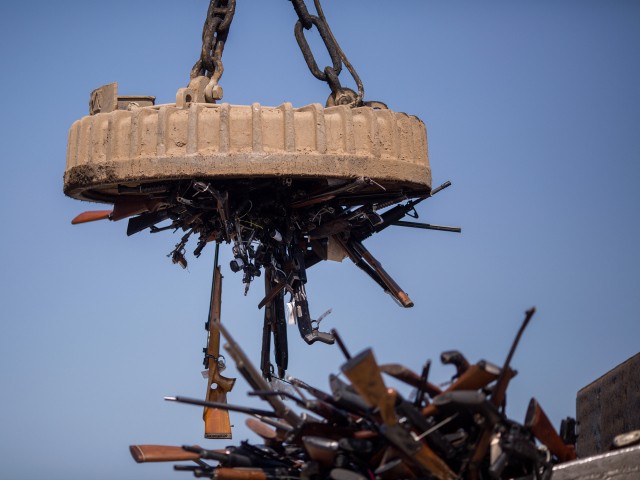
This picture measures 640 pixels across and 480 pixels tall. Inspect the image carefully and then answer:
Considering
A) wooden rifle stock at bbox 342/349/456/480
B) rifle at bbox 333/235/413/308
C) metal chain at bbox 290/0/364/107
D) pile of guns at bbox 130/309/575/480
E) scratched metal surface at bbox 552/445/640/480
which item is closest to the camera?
wooden rifle stock at bbox 342/349/456/480

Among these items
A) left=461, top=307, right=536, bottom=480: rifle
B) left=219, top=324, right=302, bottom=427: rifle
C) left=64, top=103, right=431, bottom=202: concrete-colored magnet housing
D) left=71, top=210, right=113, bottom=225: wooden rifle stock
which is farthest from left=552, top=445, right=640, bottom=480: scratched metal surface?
left=71, top=210, right=113, bottom=225: wooden rifle stock

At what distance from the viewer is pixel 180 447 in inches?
207

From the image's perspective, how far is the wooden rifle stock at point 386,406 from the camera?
14.0ft

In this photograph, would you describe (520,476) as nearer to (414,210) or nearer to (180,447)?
(180,447)

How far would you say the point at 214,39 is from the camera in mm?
10828

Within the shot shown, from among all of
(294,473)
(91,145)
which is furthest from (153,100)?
(294,473)

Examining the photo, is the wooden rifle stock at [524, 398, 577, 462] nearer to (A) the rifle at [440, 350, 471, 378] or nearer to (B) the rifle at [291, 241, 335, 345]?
(A) the rifle at [440, 350, 471, 378]

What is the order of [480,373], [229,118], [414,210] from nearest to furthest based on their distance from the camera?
1. [480,373]
2. [229,118]
3. [414,210]

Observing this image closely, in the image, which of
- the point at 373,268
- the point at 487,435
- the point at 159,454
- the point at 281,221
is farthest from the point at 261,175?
the point at 487,435

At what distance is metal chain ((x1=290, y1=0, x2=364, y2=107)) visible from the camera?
10.6 metres

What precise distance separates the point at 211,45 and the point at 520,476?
6.67 m

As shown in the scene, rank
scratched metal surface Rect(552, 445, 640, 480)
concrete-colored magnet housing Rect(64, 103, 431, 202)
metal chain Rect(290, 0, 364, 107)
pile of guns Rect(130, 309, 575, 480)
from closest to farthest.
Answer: pile of guns Rect(130, 309, 575, 480), scratched metal surface Rect(552, 445, 640, 480), concrete-colored magnet housing Rect(64, 103, 431, 202), metal chain Rect(290, 0, 364, 107)

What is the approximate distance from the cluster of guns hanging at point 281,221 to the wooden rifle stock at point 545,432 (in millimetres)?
5150

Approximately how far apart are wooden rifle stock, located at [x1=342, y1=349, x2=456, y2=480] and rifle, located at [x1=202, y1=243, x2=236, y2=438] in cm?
646
